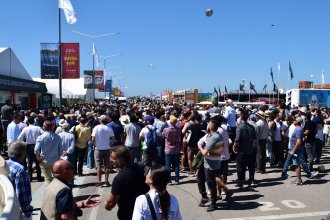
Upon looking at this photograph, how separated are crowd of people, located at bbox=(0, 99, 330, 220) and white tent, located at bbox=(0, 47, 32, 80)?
70.0ft

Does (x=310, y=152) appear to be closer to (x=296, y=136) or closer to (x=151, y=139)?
(x=296, y=136)

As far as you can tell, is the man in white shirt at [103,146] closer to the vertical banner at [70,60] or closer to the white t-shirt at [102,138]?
the white t-shirt at [102,138]

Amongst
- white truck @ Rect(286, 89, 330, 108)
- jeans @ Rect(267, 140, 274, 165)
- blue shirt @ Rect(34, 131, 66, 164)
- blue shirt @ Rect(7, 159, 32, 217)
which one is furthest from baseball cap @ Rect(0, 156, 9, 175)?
white truck @ Rect(286, 89, 330, 108)

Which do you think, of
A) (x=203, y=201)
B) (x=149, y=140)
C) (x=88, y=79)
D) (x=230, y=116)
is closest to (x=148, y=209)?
(x=203, y=201)

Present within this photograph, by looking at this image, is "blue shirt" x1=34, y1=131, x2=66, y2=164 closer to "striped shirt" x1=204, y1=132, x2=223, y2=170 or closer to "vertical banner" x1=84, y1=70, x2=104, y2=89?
"striped shirt" x1=204, y1=132, x2=223, y2=170

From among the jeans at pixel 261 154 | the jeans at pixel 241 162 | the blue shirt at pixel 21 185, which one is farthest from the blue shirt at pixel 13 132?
the blue shirt at pixel 21 185

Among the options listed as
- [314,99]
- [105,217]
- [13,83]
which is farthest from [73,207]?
[314,99]

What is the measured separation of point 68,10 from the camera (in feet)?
72.2

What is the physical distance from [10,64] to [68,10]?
52.0 feet

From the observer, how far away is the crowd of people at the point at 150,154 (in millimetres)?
4281

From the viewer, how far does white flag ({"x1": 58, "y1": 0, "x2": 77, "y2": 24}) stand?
2181 centimetres

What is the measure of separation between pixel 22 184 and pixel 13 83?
26.8 m

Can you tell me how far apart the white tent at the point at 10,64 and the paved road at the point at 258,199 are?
2465 centimetres

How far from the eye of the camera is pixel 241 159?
10.3 m
